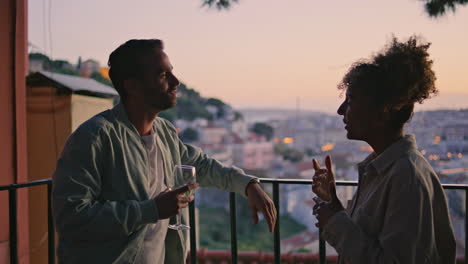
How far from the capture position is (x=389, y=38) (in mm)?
1328

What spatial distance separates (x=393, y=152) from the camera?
1.26 m

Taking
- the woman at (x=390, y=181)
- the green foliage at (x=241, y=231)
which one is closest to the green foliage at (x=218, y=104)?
the green foliage at (x=241, y=231)

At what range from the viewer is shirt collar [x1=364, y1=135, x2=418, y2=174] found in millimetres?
1244

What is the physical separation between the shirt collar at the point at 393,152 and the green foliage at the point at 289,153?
23129 millimetres

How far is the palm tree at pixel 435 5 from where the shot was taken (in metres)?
3.73

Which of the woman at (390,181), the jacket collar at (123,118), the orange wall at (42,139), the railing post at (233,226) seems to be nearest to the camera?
the woman at (390,181)

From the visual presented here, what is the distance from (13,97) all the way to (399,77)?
322 centimetres

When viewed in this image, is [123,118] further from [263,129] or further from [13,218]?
[263,129]

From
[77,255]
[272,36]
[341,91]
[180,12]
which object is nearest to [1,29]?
[77,255]

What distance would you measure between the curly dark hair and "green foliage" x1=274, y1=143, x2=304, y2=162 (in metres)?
23.1

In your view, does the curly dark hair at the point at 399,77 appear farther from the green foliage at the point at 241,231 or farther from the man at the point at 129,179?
the green foliage at the point at 241,231

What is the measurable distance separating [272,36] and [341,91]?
1198 inches

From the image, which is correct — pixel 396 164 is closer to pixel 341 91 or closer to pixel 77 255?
pixel 341 91

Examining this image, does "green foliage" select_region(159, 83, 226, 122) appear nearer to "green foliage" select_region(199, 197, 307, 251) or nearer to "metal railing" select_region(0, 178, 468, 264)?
"green foliage" select_region(199, 197, 307, 251)
